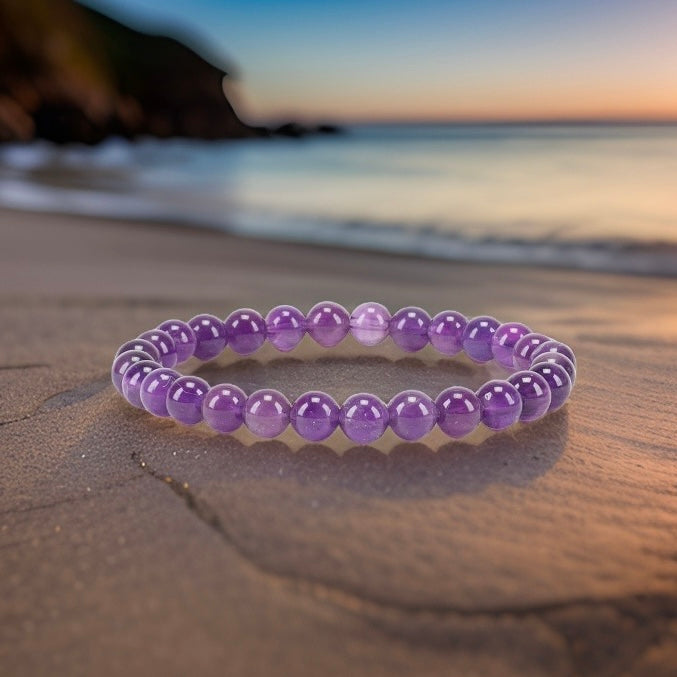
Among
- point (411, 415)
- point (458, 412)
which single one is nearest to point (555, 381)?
point (458, 412)

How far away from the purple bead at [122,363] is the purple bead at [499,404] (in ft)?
3.06

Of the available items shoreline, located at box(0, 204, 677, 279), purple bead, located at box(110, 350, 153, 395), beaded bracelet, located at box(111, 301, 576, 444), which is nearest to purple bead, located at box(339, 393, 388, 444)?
beaded bracelet, located at box(111, 301, 576, 444)

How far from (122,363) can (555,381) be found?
1.16 m

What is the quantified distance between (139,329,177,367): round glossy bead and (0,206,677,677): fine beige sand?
0.17 metres

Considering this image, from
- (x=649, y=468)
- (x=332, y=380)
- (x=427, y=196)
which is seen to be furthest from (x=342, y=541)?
(x=427, y=196)

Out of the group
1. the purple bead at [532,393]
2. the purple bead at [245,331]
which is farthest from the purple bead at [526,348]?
the purple bead at [245,331]

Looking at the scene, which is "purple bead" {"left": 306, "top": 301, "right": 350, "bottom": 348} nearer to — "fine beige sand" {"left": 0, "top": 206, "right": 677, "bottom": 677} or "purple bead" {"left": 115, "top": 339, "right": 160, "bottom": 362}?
"fine beige sand" {"left": 0, "top": 206, "right": 677, "bottom": 677}

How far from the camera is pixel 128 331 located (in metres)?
2.93

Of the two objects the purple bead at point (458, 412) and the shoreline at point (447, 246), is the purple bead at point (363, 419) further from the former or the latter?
the shoreline at point (447, 246)

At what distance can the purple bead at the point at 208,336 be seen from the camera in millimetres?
2449

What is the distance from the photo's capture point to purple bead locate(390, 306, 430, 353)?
2.52 m

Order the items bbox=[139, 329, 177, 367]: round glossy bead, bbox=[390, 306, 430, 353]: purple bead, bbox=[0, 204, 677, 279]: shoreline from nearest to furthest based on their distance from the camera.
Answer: bbox=[139, 329, 177, 367]: round glossy bead → bbox=[390, 306, 430, 353]: purple bead → bbox=[0, 204, 677, 279]: shoreline

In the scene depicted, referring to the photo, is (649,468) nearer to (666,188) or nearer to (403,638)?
(403,638)

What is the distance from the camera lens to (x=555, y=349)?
2.19m
